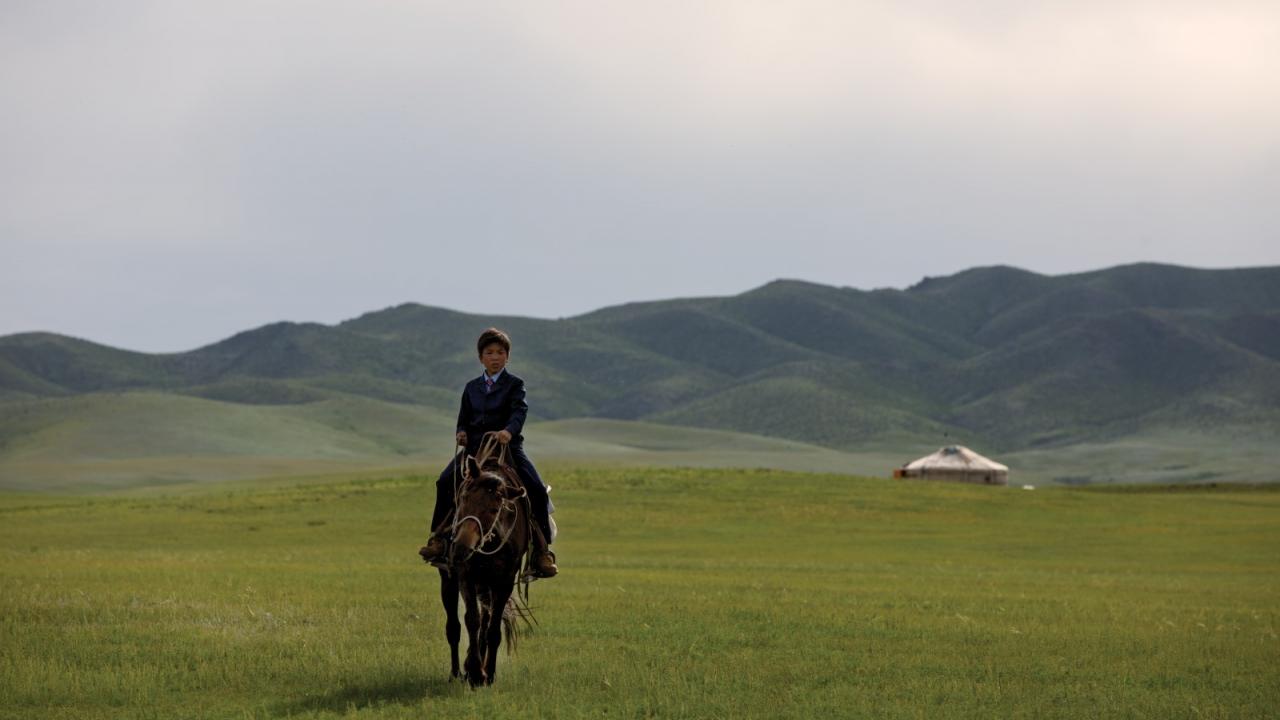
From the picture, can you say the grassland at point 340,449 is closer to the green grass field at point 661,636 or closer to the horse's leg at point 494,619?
the green grass field at point 661,636

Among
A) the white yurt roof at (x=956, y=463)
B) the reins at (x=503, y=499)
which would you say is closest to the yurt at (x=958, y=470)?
the white yurt roof at (x=956, y=463)

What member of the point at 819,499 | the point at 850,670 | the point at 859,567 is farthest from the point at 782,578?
the point at 819,499

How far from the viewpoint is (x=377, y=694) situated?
36.0 feet

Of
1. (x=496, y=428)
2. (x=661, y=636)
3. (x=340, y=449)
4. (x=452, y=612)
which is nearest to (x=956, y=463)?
(x=340, y=449)

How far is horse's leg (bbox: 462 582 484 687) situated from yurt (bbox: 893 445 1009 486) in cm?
8355

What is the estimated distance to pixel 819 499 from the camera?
56875 mm

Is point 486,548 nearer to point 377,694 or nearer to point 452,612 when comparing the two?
point 452,612

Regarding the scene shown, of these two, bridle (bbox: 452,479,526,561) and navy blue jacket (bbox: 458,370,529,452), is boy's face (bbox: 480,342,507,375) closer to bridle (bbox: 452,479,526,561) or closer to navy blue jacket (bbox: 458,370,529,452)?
navy blue jacket (bbox: 458,370,529,452)

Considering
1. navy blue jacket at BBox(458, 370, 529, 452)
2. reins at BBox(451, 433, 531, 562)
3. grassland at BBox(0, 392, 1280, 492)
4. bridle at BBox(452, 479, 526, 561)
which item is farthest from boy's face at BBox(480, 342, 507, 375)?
grassland at BBox(0, 392, 1280, 492)

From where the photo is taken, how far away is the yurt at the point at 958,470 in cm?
9369

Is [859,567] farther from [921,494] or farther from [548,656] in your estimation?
[921,494]

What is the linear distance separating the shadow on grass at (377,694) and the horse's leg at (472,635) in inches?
5.6

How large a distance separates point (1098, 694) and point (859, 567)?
63.1 feet

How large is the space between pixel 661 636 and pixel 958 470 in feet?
269
